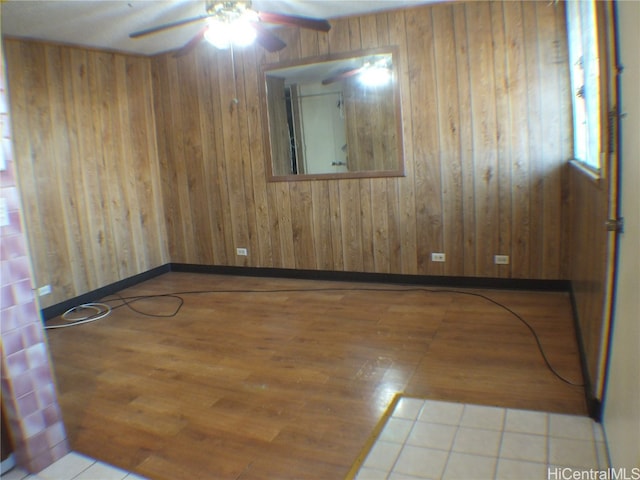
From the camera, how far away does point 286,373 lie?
2.97 metres

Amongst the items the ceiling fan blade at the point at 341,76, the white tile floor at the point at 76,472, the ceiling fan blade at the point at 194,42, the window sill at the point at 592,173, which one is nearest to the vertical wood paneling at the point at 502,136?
the window sill at the point at 592,173

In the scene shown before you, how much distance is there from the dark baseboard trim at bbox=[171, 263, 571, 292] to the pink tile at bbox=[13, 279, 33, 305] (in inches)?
126

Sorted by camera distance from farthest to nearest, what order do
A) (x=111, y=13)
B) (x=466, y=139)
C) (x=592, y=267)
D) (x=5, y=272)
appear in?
(x=466, y=139) < (x=111, y=13) < (x=592, y=267) < (x=5, y=272)

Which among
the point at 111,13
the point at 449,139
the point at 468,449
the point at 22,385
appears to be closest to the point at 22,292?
the point at 22,385

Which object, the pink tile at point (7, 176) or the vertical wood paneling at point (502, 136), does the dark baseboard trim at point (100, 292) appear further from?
the vertical wood paneling at point (502, 136)

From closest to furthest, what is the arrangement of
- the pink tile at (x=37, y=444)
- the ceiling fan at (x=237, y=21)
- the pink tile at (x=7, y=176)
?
the pink tile at (x=7, y=176) → the pink tile at (x=37, y=444) → the ceiling fan at (x=237, y=21)

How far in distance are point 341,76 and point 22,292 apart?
3360mm

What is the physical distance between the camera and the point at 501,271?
4316 millimetres

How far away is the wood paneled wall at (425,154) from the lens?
400cm

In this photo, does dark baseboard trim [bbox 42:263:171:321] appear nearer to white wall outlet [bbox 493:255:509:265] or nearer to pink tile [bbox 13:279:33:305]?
pink tile [bbox 13:279:33:305]

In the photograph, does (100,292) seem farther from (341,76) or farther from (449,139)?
(449,139)

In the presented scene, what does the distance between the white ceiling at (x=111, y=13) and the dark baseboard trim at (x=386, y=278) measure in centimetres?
240

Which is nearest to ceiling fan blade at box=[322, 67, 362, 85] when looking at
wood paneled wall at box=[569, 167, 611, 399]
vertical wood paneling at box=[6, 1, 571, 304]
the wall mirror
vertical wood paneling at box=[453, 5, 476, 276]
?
the wall mirror

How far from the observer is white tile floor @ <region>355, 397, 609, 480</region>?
1.93 m
